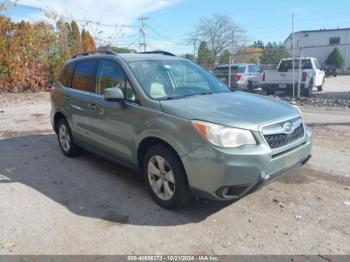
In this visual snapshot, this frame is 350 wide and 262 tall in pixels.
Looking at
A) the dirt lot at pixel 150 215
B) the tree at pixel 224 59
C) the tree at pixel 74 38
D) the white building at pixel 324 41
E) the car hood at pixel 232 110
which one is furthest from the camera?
the white building at pixel 324 41

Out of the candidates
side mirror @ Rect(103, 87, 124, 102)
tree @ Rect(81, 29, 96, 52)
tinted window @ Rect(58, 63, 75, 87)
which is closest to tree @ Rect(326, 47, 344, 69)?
tree @ Rect(81, 29, 96, 52)

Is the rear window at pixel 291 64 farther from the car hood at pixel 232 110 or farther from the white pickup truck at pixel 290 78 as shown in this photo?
the car hood at pixel 232 110

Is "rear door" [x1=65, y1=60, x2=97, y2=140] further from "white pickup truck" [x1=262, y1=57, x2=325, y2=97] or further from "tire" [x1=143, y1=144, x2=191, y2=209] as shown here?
"white pickup truck" [x1=262, y1=57, x2=325, y2=97]

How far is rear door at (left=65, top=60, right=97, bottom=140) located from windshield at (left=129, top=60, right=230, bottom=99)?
1.06 metres

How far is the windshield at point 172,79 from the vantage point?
429cm

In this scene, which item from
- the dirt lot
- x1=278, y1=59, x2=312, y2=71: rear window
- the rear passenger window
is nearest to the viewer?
the dirt lot

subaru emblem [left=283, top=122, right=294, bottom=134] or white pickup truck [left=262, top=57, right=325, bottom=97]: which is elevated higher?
white pickup truck [left=262, top=57, right=325, bottom=97]

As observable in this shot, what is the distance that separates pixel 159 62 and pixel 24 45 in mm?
15511

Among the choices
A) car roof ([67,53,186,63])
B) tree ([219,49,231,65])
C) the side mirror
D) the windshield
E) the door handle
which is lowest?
the door handle

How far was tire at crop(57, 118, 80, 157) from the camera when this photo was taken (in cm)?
610

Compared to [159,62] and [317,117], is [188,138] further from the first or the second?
[317,117]

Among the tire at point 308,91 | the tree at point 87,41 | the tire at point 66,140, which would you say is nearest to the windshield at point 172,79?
the tire at point 66,140

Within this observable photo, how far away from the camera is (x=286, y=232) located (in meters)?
3.43

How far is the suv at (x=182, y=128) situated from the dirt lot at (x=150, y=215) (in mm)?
387
